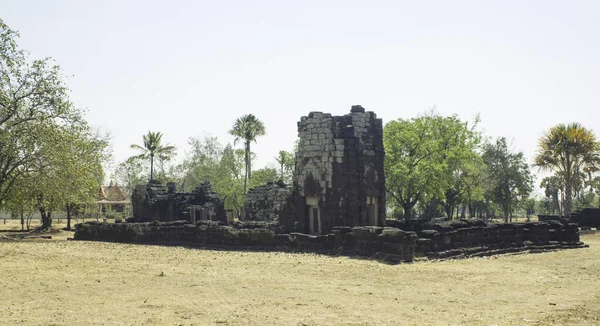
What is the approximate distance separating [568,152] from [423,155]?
34.8 ft

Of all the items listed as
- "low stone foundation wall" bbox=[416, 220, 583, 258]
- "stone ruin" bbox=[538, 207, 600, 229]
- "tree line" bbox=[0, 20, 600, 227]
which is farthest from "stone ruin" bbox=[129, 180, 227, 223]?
"stone ruin" bbox=[538, 207, 600, 229]

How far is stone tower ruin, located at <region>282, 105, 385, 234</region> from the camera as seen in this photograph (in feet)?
74.8

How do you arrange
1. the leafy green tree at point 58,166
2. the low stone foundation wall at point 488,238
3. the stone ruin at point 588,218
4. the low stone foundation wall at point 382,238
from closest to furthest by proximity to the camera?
the low stone foundation wall at point 382,238 → the low stone foundation wall at point 488,238 → the leafy green tree at point 58,166 → the stone ruin at point 588,218

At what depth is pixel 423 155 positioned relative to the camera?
37938mm

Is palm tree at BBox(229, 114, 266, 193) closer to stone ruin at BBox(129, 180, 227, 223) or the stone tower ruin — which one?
stone ruin at BBox(129, 180, 227, 223)

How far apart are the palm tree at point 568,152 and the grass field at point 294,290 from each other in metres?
21.9

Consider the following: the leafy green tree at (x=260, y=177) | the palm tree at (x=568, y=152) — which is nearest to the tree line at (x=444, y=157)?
the palm tree at (x=568, y=152)

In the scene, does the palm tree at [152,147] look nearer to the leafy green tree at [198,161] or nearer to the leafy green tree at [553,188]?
the leafy green tree at [198,161]

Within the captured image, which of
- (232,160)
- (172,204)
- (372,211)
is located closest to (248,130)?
(232,160)

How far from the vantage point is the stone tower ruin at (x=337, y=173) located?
22812 millimetres

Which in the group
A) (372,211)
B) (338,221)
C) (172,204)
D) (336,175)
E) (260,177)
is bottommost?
(338,221)

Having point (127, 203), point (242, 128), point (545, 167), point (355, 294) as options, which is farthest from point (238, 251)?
point (127, 203)

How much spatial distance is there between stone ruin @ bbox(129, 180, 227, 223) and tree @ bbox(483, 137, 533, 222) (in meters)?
25.3

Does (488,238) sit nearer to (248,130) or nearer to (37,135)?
(37,135)
